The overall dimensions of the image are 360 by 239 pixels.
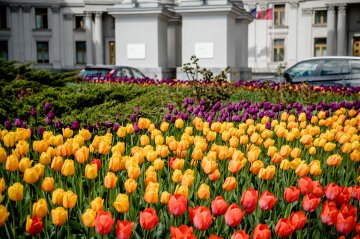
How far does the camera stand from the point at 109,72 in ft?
54.0

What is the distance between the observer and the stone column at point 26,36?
52.1m

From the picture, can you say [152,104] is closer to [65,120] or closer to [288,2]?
[65,120]

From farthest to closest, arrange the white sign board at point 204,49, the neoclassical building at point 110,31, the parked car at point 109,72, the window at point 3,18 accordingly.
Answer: the window at point 3,18, the neoclassical building at point 110,31, the white sign board at point 204,49, the parked car at point 109,72

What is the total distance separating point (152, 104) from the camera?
8383 millimetres

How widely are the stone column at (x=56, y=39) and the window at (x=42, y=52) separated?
909mm

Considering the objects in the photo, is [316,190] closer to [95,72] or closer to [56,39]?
[95,72]

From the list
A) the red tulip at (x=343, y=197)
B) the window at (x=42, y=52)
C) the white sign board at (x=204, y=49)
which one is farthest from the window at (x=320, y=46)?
the red tulip at (x=343, y=197)

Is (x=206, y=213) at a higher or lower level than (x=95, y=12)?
lower

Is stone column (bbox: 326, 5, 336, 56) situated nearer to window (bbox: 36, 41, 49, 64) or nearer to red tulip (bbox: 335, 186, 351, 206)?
window (bbox: 36, 41, 49, 64)

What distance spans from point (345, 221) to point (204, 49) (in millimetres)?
14816

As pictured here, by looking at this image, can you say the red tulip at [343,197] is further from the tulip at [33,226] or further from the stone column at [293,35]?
the stone column at [293,35]

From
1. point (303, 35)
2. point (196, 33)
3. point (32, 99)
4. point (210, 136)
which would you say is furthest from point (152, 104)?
Result: point (303, 35)

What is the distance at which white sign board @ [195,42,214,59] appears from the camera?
55.0 ft

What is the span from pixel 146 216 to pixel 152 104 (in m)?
6.19
